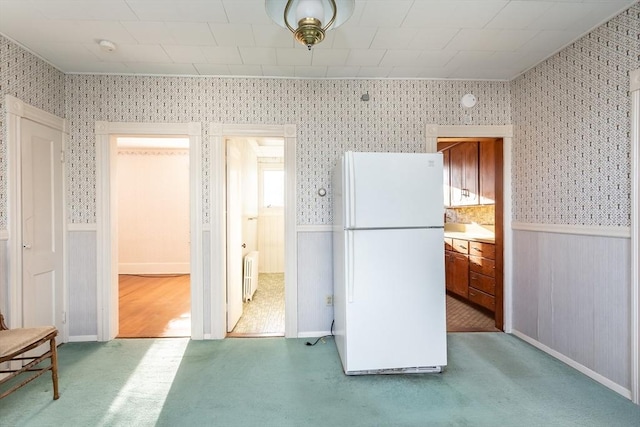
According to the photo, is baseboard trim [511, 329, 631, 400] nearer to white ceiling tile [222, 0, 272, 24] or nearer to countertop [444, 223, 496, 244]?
countertop [444, 223, 496, 244]

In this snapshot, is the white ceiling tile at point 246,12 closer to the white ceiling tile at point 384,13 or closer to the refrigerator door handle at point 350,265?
the white ceiling tile at point 384,13

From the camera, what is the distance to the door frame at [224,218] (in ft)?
9.80

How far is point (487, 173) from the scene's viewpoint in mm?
3748

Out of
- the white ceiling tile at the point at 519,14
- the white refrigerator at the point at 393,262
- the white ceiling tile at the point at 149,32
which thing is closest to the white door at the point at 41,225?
the white ceiling tile at the point at 149,32

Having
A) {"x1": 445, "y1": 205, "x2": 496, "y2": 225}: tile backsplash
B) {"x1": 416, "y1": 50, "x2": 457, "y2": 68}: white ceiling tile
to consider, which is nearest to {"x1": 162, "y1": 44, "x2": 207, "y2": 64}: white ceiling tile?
{"x1": 416, "y1": 50, "x2": 457, "y2": 68}: white ceiling tile

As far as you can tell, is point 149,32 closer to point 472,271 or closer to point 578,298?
point 578,298

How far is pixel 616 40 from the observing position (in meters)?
2.09

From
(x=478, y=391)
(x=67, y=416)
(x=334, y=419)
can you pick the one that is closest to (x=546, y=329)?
Answer: (x=478, y=391)

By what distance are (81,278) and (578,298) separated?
4.19m

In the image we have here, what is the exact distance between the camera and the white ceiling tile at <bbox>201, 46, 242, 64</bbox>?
251 cm

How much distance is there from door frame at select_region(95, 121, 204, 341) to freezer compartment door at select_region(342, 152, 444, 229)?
152 cm

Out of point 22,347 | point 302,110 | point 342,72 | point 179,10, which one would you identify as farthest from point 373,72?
point 22,347

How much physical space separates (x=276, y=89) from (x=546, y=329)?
3.22 meters

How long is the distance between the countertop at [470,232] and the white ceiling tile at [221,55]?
327cm
